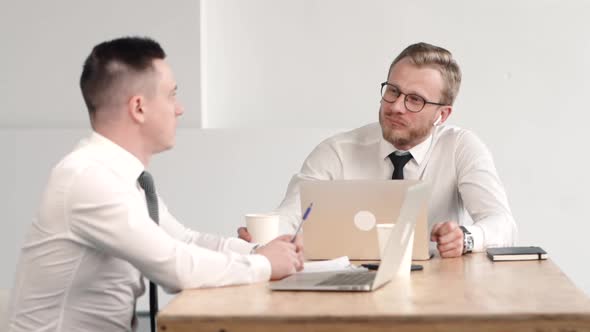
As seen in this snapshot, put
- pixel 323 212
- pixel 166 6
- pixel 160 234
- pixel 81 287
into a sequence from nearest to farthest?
1. pixel 160 234
2. pixel 81 287
3. pixel 323 212
4. pixel 166 6

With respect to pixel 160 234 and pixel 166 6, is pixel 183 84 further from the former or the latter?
pixel 160 234

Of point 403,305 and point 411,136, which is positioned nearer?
point 403,305

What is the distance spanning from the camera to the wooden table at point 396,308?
5.69 ft

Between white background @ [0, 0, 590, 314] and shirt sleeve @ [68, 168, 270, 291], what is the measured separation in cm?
265

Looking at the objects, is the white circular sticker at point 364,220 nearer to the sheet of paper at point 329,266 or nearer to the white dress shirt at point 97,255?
the sheet of paper at point 329,266

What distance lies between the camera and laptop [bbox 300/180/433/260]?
8.36 ft

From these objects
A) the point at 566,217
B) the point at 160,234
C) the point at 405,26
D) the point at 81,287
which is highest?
the point at 405,26

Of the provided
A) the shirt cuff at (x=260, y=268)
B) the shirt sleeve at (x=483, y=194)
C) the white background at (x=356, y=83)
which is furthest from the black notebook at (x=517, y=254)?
the white background at (x=356, y=83)

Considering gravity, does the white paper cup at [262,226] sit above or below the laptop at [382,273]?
below

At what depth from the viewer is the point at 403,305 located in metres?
1.86

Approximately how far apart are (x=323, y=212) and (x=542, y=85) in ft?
8.55

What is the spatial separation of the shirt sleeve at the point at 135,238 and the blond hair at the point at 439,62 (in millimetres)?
1487

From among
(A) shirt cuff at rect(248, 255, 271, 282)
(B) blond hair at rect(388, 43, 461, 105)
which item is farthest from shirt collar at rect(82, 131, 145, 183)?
(B) blond hair at rect(388, 43, 461, 105)

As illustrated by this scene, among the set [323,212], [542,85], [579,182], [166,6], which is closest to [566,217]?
[579,182]
